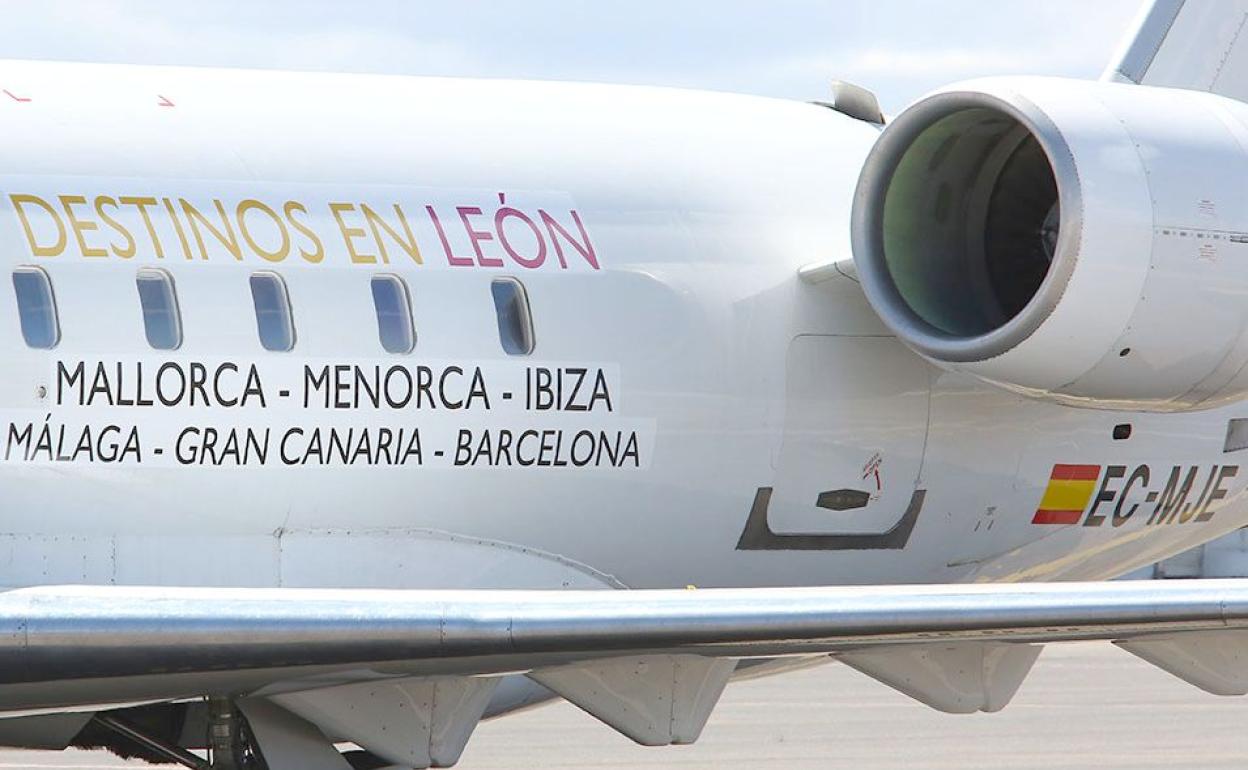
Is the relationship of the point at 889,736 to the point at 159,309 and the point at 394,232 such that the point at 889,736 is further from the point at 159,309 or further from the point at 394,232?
Result: the point at 159,309

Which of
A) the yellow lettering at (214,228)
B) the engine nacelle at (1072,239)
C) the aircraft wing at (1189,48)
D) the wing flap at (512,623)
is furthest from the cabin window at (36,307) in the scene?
the aircraft wing at (1189,48)

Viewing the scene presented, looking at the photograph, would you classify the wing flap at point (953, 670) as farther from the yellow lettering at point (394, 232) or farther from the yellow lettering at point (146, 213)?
the yellow lettering at point (146, 213)

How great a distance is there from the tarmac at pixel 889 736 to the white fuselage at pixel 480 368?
140 inches

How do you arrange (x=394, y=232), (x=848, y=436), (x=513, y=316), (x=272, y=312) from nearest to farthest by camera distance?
(x=272, y=312) → (x=394, y=232) → (x=513, y=316) → (x=848, y=436)

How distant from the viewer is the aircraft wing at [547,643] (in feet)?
20.1

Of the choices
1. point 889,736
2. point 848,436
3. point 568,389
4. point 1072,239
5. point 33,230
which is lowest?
point 889,736

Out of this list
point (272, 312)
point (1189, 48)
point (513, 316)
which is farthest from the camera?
point (1189, 48)

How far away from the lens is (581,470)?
7984mm

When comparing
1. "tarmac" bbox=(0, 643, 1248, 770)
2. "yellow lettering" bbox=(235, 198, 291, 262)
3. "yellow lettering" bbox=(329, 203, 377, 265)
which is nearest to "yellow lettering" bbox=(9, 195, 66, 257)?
"yellow lettering" bbox=(235, 198, 291, 262)

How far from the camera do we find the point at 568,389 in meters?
7.96

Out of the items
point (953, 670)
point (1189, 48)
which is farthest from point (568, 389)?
point (1189, 48)

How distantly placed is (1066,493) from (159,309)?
3.92 metres

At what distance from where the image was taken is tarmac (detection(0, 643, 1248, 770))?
42.6ft

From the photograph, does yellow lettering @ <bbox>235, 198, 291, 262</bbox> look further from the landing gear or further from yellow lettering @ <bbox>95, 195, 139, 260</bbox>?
the landing gear
